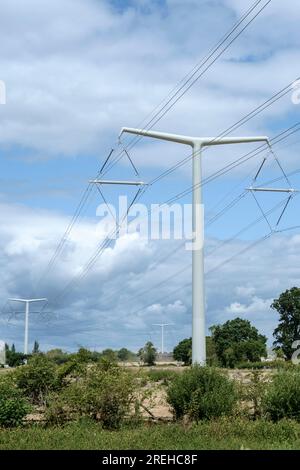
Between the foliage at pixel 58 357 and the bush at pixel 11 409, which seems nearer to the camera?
the bush at pixel 11 409

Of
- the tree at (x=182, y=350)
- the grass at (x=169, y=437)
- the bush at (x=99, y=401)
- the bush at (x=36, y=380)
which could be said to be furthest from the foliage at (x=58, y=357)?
the tree at (x=182, y=350)

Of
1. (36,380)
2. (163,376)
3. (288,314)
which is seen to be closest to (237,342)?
(288,314)

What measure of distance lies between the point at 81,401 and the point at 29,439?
4291 mm

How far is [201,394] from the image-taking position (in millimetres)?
22641

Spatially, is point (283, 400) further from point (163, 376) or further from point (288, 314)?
point (288, 314)

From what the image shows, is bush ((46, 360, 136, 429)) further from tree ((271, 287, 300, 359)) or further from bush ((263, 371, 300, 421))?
tree ((271, 287, 300, 359))

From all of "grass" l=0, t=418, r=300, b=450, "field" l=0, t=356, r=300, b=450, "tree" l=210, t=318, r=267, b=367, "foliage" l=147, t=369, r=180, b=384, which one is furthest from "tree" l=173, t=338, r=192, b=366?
"grass" l=0, t=418, r=300, b=450

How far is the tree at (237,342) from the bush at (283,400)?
6723cm

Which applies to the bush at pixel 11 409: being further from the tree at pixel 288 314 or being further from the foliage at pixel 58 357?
the tree at pixel 288 314

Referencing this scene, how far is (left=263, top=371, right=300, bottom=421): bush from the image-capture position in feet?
70.4

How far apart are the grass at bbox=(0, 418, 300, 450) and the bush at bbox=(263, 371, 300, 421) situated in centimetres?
151

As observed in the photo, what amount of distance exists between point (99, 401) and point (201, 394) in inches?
121

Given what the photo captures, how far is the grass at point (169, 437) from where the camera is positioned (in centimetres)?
1673
